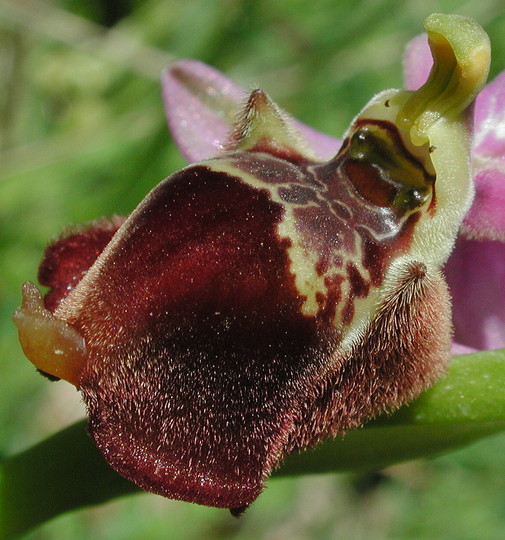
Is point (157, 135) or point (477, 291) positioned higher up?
point (477, 291)

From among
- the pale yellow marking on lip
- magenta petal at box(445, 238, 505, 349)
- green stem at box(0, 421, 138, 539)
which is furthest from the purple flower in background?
green stem at box(0, 421, 138, 539)

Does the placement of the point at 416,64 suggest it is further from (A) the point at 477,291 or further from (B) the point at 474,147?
(A) the point at 477,291

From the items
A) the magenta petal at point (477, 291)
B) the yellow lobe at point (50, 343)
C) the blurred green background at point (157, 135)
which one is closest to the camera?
the yellow lobe at point (50, 343)

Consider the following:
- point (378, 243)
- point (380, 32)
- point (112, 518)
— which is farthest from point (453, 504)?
point (378, 243)

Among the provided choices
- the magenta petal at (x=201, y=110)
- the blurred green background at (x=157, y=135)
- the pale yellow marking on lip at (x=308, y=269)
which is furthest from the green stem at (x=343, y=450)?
the blurred green background at (x=157, y=135)

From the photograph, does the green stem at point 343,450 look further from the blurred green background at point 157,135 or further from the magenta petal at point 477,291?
the blurred green background at point 157,135

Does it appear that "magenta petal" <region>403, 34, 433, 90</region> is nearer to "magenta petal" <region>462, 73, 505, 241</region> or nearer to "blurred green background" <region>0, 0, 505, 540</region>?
"magenta petal" <region>462, 73, 505, 241</region>

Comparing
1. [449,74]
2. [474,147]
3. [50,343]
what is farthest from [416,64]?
[50,343]
